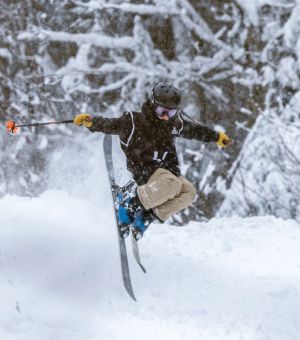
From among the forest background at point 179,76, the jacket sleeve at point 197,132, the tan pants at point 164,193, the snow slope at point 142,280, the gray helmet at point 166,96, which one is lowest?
the forest background at point 179,76

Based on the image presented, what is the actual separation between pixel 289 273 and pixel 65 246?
7.98 ft

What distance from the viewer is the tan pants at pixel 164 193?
18.7ft

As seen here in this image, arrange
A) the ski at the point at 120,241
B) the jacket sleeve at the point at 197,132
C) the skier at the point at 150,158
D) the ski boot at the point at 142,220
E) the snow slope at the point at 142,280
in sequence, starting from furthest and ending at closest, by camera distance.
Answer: the jacket sleeve at the point at 197,132
the ski boot at the point at 142,220
the skier at the point at 150,158
the ski at the point at 120,241
the snow slope at the point at 142,280

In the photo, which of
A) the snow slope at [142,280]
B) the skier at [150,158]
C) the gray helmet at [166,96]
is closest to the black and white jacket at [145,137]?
the skier at [150,158]

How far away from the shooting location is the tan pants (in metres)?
5.69

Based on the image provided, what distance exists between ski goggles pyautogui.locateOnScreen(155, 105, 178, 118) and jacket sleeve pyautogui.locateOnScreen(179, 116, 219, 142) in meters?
0.45

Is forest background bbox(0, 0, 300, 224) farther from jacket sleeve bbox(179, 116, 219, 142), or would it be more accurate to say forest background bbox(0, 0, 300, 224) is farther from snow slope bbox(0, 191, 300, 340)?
jacket sleeve bbox(179, 116, 219, 142)

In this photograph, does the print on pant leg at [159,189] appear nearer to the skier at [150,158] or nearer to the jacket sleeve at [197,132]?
the skier at [150,158]

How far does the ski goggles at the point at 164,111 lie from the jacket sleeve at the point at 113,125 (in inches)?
13.1

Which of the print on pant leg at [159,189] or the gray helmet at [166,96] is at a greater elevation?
the gray helmet at [166,96]

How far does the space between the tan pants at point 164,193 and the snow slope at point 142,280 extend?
0.66 meters

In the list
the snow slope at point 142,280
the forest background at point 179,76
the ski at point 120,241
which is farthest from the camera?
the forest background at point 179,76

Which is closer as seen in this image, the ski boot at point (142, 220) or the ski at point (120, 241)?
the ski at point (120, 241)

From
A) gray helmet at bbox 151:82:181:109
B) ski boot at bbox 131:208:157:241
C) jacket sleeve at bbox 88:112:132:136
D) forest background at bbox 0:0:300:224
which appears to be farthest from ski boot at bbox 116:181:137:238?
forest background at bbox 0:0:300:224
